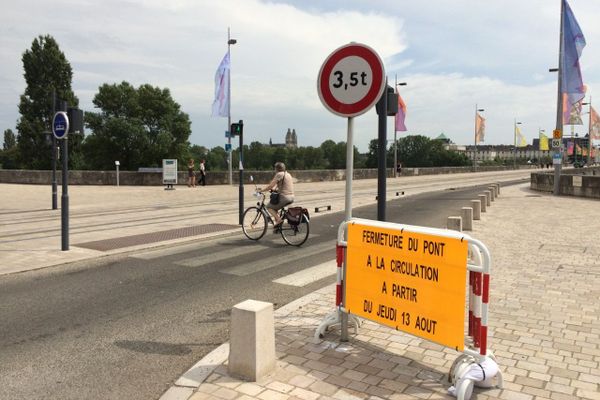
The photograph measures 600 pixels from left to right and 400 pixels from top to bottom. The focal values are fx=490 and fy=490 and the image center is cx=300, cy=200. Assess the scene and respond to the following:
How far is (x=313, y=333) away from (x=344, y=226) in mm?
1091

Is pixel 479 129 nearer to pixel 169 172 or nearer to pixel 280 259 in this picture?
pixel 169 172

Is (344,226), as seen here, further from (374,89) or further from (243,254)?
(243,254)

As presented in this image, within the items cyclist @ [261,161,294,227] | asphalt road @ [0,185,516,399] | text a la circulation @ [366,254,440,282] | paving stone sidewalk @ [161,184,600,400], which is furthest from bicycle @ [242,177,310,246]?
text a la circulation @ [366,254,440,282]

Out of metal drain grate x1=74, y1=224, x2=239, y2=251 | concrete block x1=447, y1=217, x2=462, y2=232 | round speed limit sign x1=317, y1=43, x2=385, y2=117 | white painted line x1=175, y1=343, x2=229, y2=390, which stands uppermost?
round speed limit sign x1=317, y1=43, x2=385, y2=117

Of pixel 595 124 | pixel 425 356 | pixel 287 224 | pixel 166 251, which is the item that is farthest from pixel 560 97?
pixel 595 124

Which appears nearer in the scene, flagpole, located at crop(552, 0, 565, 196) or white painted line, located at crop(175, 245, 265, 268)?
white painted line, located at crop(175, 245, 265, 268)

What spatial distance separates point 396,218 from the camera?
1424 centimetres

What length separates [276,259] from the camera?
826 centimetres

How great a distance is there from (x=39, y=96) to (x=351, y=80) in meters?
53.8

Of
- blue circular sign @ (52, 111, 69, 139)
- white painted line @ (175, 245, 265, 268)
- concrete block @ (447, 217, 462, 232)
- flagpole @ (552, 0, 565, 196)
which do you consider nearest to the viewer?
white painted line @ (175, 245, 265, 268)

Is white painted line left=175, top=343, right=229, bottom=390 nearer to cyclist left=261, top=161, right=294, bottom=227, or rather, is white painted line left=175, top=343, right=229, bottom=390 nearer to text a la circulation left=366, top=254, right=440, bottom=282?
text a la circulation left=366, top=254, right=440, bottom=282

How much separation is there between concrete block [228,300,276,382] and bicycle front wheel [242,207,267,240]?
647 cm

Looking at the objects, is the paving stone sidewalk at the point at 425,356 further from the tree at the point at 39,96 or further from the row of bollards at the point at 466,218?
the tree at the point at 39,96

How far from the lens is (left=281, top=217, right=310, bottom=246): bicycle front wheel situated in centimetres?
962
